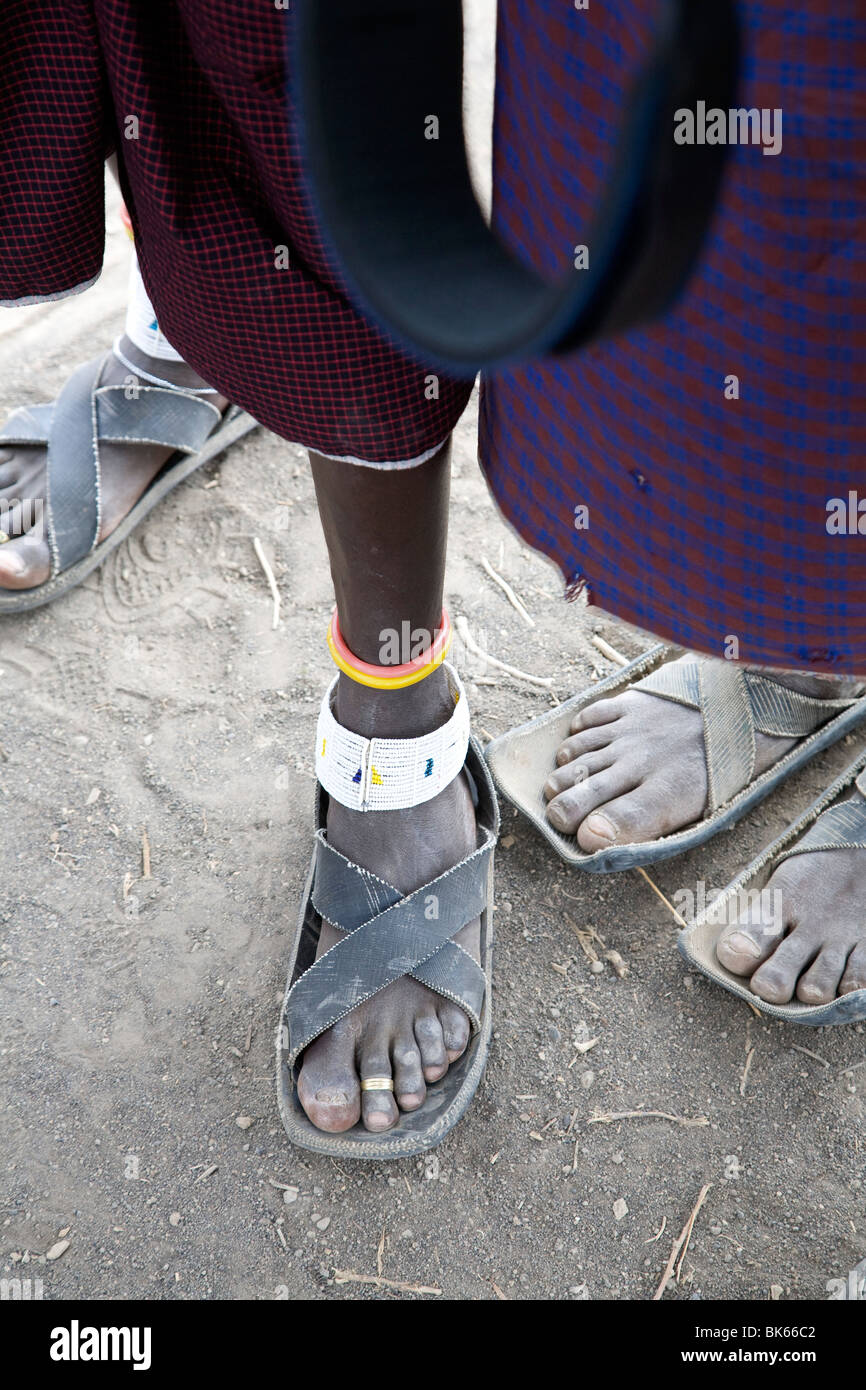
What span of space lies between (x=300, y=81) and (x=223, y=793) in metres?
1.09

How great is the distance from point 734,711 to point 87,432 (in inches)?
43.3

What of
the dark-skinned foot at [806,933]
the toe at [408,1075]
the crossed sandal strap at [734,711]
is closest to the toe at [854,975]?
the dark-skinned foot at [806,933]

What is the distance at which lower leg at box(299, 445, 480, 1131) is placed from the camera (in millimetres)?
928

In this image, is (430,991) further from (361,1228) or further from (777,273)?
(777,273)

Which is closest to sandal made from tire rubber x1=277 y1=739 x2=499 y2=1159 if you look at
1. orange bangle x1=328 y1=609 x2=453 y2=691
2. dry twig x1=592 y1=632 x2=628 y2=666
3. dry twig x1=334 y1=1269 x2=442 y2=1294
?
dry twig x1=334 y1=1269 x2=442 y2=1294

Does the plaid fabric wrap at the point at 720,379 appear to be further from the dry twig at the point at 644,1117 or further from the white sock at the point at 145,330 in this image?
the white sock at the point at 145,330

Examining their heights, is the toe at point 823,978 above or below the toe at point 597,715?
below

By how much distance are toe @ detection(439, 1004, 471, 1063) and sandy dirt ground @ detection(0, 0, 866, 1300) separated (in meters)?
0.06

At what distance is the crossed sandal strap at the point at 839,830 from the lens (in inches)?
48.7

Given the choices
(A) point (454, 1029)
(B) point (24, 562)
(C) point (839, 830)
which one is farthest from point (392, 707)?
(B) point (24, 562)

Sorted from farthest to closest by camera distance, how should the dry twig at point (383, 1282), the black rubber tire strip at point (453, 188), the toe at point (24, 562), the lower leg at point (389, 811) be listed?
the toe at point (24, 562), the dry twig at point (383, 1282), the lower leg at point (389, 811), the black rubber tire strip at point (453, 188)

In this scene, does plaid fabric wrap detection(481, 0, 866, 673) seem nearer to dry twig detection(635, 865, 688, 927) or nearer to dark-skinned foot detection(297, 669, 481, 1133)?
dark-skinned foot detection(297, 669, 481, 1133)

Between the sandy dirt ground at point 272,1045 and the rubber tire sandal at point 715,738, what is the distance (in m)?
0.06
